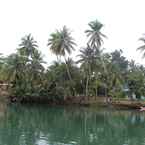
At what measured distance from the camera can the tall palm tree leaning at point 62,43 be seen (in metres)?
46.0

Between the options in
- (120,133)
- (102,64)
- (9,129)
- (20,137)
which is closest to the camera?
(20,137)

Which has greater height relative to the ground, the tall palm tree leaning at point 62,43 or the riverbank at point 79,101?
the tall palm tree leaning at point 62,43

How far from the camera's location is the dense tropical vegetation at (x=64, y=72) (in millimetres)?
46094

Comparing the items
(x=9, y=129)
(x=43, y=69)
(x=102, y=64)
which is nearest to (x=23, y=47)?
(x=43, y=69)

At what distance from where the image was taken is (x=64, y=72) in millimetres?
46531

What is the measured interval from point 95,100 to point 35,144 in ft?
109

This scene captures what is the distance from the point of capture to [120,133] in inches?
797

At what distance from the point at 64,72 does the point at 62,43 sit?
14.8 feet

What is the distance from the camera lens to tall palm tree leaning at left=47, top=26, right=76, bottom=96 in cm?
4600

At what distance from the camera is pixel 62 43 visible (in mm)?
46031

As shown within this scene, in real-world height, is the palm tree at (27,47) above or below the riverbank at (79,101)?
above

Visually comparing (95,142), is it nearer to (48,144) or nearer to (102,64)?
(48,144)

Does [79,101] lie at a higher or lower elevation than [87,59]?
lower

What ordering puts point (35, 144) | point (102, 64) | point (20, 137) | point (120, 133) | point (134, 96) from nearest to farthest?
point (35, 144), point (20, 137), point (120, 133), point (102, 64), point (134, 96)
